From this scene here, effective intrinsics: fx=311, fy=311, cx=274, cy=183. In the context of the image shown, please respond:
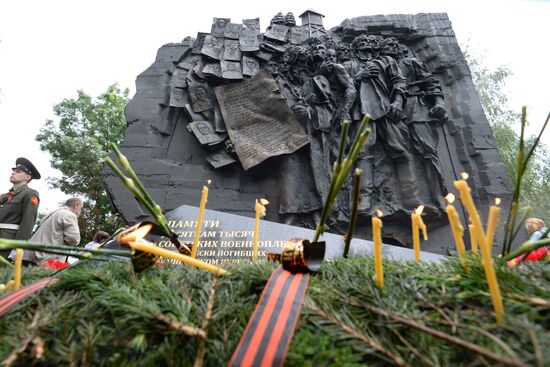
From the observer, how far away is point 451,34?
19.8ft

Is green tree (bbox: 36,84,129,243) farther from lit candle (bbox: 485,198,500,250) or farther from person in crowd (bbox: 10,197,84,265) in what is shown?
lit candle (bbox: 485,198,500,250)

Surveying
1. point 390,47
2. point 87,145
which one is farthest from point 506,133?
point 87,145

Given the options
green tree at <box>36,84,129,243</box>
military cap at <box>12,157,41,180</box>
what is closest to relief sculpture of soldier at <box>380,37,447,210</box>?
military cap at <box>12,157,41,180</box>

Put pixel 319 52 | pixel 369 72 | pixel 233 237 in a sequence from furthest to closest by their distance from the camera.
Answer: pixel 319 52 < pixel 369 72 < pixel 233 237

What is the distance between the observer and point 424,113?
16.5 ft

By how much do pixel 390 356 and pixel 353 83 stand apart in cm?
530

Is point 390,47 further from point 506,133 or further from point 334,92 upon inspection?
point 506,133

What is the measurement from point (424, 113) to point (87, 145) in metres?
13.7

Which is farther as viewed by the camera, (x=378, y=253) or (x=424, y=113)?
(x=424, y=113)

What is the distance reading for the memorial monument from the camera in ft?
14.7

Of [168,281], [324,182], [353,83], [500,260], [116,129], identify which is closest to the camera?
[500,260]

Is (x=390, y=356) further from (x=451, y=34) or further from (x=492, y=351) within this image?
(x=451, y=34)

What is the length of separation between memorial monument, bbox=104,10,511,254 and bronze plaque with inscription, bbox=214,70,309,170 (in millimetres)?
18

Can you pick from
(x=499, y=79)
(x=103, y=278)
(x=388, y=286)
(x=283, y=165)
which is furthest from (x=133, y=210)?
(x=499, y=79)
